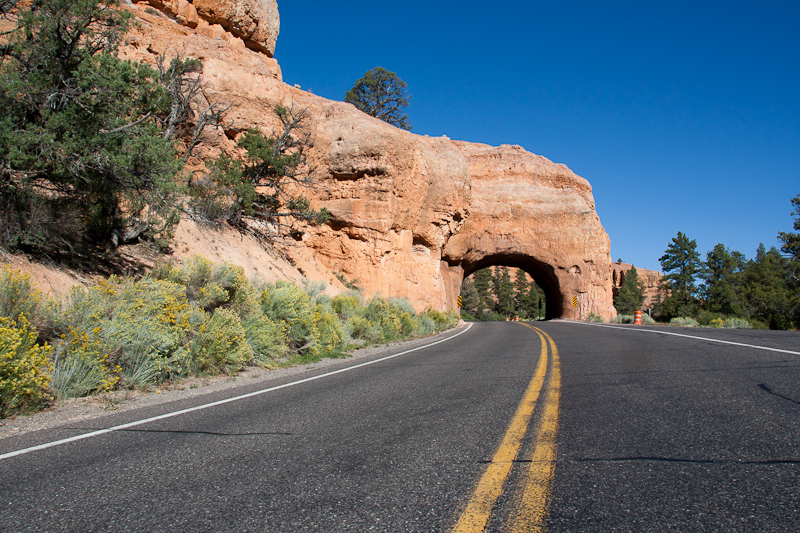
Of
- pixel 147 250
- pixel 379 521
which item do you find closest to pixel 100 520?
pixel 379 521

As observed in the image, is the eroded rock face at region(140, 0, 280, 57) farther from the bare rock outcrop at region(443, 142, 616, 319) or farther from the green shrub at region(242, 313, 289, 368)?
the green shrub at region(242, 313, 289, 368)

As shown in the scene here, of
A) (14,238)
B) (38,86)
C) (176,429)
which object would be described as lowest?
(176,429)

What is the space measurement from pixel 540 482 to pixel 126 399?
5400mm

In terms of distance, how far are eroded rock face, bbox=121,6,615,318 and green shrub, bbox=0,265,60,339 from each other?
15.2 m

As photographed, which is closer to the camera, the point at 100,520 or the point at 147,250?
the point at 100,520

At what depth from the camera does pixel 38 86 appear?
32.7 feet

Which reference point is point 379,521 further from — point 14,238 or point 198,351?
point 14,238

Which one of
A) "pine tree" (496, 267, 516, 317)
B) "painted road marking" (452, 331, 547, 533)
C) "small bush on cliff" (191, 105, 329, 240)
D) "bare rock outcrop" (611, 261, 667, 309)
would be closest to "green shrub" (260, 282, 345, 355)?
"painted road marking" (452, 331, 547, 533)

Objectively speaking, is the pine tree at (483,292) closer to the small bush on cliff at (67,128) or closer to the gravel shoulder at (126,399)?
the small bush on cliff at (67,128)

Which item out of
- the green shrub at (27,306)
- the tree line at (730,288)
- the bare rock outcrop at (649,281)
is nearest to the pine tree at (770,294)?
the tree line at (730,288)

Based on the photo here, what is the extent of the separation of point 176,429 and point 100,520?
6.39 feet

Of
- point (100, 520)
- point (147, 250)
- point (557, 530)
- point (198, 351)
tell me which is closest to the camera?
point (557, 530)

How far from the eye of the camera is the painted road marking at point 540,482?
2.19 metres

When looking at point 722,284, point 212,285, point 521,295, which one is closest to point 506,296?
point 521,295
